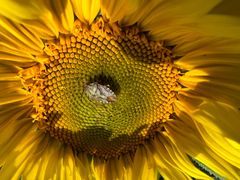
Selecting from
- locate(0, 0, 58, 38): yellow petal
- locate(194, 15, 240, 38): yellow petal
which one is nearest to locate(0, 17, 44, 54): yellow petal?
locate(0, 0, 58, 38): yellow petal

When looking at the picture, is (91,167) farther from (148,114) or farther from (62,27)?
(62,27)

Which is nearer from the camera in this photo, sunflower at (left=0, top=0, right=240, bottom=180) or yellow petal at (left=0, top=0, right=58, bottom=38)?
yellow petal at (left=0, top=0, right=58, bottom=38)

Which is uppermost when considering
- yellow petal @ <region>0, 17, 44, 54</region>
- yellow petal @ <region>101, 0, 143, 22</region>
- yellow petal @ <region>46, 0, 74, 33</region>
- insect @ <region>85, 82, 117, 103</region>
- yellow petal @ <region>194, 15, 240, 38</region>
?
yellow petal @ <region>194, 15, 240, 38</region>

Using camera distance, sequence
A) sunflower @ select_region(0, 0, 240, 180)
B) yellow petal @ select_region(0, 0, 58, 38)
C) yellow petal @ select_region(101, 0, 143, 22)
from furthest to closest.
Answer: sunflower @ select_region(0, 0, 240, 180) < yellow petal @ select_region(101, 0, 143, 22) < yellow petal @ select_region(0, 0, 58, 38)

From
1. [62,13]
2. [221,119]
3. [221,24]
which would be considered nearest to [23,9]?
[62,13]

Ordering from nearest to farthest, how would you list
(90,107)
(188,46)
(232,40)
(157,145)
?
(232,40) → (188,46) → (90,107) → (157,145)

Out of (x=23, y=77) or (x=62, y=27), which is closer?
(x=62, y=27)

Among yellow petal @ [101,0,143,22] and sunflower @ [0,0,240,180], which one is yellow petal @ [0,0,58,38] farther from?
yellow petal @ [101,0,143,22]

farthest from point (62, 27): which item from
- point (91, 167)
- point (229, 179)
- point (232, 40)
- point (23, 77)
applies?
point (229, 179)
